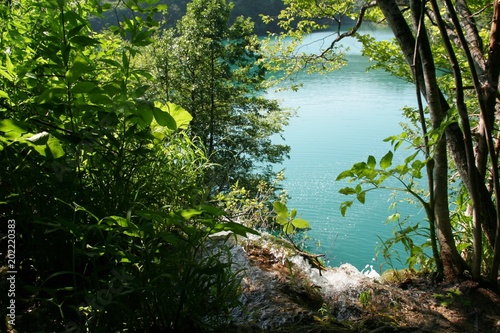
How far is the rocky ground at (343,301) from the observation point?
139cm

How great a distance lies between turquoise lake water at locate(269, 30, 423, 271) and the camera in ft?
42.0

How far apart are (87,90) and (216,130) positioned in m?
14.2

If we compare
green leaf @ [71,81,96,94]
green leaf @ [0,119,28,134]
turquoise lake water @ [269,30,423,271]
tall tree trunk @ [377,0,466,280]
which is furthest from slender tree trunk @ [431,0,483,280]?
turquoise lake water @ [269,30,423,271]

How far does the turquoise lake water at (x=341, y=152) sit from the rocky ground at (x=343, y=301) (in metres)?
7.93

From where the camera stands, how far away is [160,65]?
1460 centimetres

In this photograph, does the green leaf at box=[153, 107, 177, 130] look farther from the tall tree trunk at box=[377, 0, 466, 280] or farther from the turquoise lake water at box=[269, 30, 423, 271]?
the turquoise lake water at box=[269, 30, 423, 271]

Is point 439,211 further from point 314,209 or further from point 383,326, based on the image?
point 314,209

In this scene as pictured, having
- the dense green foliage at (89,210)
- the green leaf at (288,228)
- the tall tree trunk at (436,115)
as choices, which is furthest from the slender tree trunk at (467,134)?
the dense green foliage at (89,210)

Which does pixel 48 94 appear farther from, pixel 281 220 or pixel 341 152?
pixel 341 152

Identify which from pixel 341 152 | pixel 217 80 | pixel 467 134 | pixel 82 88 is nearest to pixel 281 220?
pixel 82 88

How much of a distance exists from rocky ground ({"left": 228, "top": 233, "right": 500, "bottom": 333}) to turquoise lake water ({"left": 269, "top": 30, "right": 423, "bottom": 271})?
793 cm

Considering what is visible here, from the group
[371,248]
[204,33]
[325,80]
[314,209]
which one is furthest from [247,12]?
[371,248]

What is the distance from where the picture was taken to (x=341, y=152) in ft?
52.1

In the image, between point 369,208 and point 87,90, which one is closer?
point 87,90
